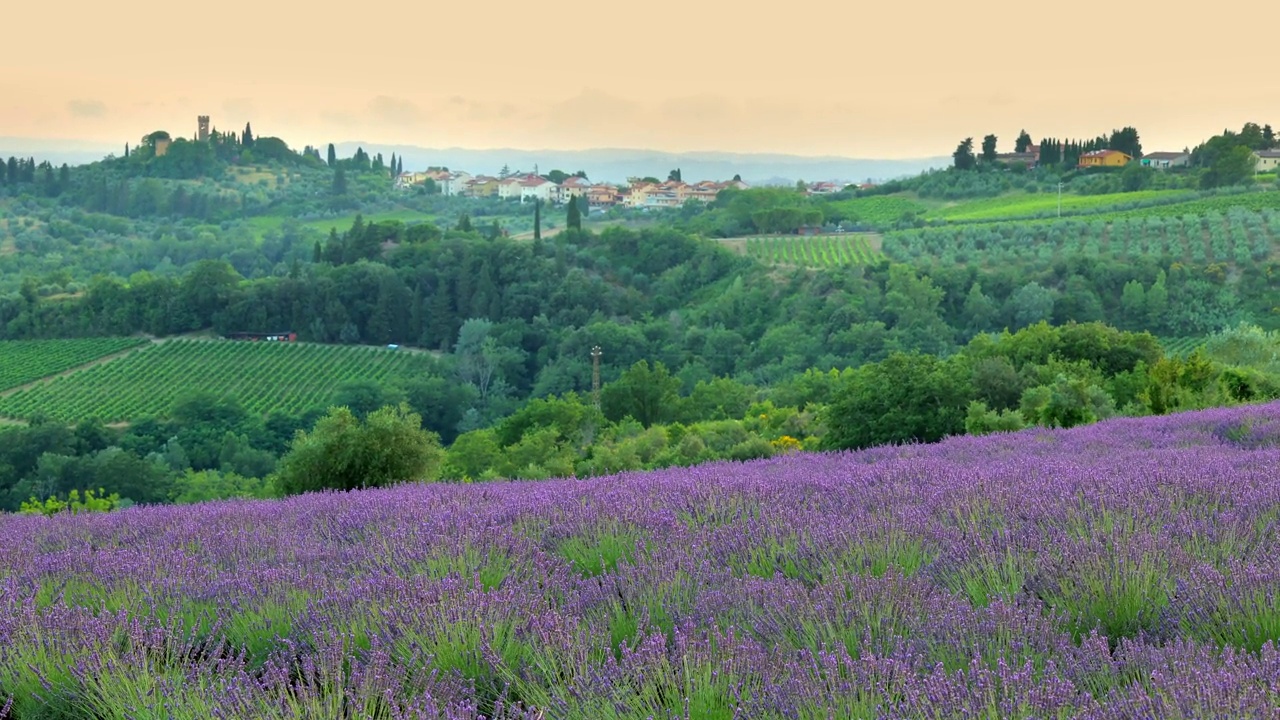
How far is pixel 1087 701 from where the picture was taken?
6.92ft

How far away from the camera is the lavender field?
2301 mm

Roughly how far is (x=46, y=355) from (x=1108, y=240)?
78.5m

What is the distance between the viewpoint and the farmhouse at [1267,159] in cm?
8906

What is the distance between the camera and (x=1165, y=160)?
343 feet

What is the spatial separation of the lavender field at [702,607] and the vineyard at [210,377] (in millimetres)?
66334

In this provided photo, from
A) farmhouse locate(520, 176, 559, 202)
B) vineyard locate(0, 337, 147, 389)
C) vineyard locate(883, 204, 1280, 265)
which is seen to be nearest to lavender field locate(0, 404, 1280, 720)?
vineyard locate(883, 204, 1280, 265)

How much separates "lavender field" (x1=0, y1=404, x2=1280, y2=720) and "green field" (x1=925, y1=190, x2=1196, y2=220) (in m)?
82.6

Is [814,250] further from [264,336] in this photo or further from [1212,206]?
[264,336]

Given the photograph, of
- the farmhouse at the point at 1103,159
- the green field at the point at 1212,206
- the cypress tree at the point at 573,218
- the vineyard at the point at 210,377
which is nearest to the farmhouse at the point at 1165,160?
the farmhouse at the point at 1103,159

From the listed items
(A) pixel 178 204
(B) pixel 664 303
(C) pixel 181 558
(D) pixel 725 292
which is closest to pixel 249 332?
(B) pixel 664 303

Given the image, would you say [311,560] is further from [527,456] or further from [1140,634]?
[527,456]

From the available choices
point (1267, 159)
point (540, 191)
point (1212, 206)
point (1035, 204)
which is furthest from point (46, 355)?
point (540, 191)

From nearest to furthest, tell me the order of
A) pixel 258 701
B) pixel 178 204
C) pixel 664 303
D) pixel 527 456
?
pixel 258 701 → pixel 527 456 → pixel 664 303 → pixel 178 204

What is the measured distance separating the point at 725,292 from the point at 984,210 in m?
27.8
